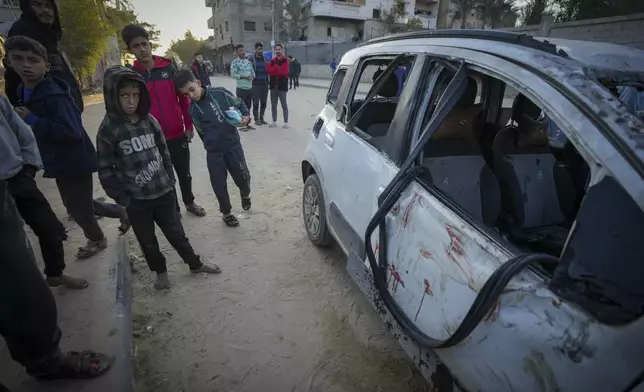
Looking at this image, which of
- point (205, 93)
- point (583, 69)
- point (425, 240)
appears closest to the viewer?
point (583, 69)

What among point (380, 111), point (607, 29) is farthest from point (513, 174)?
point (607, 29)

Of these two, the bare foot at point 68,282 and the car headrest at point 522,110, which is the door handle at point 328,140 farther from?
the bare foot at point 68,282

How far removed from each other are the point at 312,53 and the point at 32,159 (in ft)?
103

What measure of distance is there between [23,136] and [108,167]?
0.45 metres

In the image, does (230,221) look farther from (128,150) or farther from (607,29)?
(607,29)

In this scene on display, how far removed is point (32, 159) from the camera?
1.86 meters

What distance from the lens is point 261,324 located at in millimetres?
2273

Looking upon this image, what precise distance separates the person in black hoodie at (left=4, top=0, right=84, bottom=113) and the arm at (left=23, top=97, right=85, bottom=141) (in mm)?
260

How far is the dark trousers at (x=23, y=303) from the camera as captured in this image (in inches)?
55.4

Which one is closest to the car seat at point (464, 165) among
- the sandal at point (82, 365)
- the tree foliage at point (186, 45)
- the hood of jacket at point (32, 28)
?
the sandal at point (82, 365)

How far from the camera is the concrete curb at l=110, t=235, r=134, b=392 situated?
5.70 feet

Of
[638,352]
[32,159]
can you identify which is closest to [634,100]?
[638,352]

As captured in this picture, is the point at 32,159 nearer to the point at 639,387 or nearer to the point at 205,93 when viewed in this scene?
the point at 205,93

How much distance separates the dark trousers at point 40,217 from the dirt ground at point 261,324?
1.96 ft
